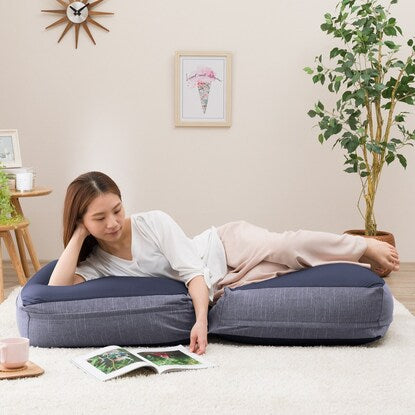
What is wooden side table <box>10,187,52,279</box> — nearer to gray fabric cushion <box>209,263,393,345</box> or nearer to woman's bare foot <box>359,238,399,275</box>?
gray fabric cushion <box>209,263,393,345</box>

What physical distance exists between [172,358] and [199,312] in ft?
0.69

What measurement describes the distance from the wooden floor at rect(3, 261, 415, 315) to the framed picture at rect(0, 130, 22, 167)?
69 centimetres

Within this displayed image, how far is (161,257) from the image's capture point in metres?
2.86

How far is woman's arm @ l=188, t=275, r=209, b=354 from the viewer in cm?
258

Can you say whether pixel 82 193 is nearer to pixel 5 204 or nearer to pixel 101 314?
pixel 101 314

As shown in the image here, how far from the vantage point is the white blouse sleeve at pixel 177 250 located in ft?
8.98

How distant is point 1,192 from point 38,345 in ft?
4.52

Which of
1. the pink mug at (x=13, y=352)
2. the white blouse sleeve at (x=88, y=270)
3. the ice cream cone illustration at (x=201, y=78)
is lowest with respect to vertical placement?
the pink mug at (x=13, y=352)

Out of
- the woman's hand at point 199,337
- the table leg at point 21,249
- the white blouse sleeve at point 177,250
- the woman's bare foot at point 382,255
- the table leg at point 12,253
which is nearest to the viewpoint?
the woman's hand at point 199,337

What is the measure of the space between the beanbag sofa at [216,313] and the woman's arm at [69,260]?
8 centimetres

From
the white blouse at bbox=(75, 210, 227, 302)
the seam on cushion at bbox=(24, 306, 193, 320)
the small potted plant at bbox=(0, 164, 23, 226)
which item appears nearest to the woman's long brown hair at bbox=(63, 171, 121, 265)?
the white blouse at bbox=(75, 210, 227, 302)

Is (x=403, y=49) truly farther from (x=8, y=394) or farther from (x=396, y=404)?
(x=8, y=394)

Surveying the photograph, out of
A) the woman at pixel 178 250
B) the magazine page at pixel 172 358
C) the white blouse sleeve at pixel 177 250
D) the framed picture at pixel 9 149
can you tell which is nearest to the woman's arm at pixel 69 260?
the woman at pixel 178 250

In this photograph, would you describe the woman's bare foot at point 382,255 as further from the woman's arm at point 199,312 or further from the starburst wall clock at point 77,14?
the starburst wall clock at point 77,14
